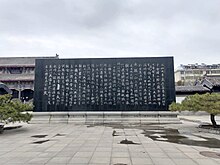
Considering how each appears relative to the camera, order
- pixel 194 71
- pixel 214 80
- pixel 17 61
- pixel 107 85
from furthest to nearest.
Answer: pixel 194 71, pixel 17 61, pixel 214 80, pixel 107 85

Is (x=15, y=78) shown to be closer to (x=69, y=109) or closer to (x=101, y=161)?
(x=69, y=109)

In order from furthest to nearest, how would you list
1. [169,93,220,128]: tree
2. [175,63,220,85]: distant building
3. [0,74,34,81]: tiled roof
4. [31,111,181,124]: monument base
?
[175,63,220,85]: distant building, [0,74,34,81]: tiled roof, [31,111,181,124]: monument base, [169,93,220,128]: tree

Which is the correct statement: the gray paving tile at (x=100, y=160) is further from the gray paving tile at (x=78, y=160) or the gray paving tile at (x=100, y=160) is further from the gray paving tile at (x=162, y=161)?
the gray paving tile at (x=162, y=161)

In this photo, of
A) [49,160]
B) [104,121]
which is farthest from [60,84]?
[49,160]

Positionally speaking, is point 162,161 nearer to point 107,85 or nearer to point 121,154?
point 121,154

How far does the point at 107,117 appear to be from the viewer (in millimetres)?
15672

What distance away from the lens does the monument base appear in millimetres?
15297

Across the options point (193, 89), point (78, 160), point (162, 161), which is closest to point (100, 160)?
point (78, 160)

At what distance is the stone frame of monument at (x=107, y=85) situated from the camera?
1579 centimetres

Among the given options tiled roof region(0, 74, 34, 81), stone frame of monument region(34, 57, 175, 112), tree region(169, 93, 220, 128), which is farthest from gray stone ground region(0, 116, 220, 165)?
tiled roof region(0, 74, 34, 81)

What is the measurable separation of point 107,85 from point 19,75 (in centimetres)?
2718

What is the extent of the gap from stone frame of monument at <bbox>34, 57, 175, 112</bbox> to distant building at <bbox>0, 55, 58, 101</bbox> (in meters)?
22.3

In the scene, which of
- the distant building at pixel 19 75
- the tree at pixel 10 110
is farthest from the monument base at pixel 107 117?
the distant building at pixel 19 75

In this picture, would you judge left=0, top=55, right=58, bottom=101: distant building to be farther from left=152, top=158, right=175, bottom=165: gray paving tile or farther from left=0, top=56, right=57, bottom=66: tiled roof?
left=152, top=158, right=175, bottom=165: gray paving tile
